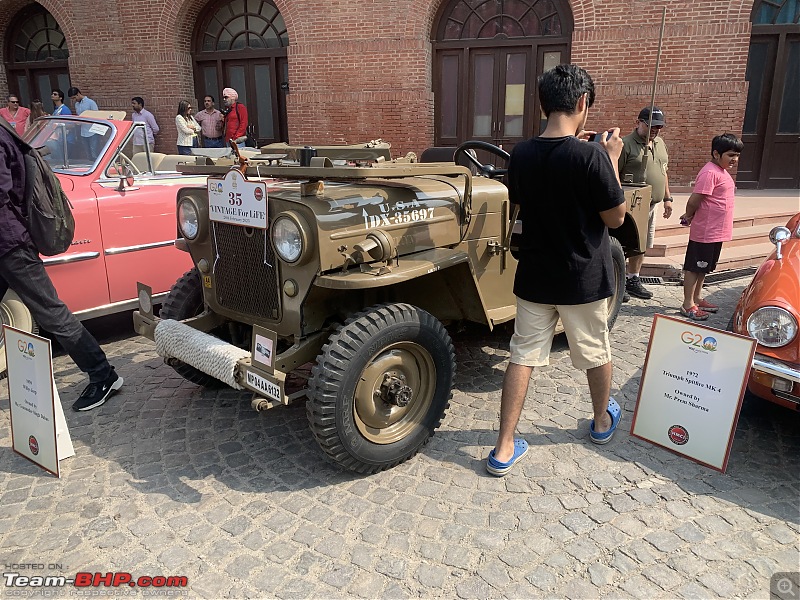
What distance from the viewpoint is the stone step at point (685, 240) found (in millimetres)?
7414

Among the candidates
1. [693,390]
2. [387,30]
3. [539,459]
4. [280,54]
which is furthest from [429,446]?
[280,54]

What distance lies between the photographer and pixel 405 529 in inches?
109

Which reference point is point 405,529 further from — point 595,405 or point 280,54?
point 280,54

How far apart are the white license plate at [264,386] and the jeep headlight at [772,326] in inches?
101

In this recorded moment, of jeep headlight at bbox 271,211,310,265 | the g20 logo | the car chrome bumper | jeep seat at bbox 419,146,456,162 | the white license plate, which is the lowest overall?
the car chrome bumper

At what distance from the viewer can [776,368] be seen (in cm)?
311

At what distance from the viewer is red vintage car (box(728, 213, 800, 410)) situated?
3133mm

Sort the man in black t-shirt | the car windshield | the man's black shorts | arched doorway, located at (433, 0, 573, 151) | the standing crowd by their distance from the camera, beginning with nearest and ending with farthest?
the man in black t-shirt < the car windshield < the man's black shorts < the standing crowd < arched doorway, located at (433, 0, 573, 151)

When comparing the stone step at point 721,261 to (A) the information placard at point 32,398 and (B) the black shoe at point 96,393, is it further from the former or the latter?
(A) the information placard at point 32,398

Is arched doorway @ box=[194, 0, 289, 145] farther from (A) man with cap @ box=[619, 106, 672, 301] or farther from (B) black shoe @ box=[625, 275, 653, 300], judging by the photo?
(B) black shoe @ box=[625, 275, 653, 300]

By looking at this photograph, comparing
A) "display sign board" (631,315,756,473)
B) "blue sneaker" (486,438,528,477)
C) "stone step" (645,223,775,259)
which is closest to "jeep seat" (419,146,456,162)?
"display sign board" (631,315,756,473)

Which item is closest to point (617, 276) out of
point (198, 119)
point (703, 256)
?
point (703, 256)

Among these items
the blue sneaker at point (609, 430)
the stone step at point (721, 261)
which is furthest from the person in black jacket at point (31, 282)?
the stone step at point (721, 261)

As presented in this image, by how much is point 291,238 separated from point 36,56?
16.2 meters
